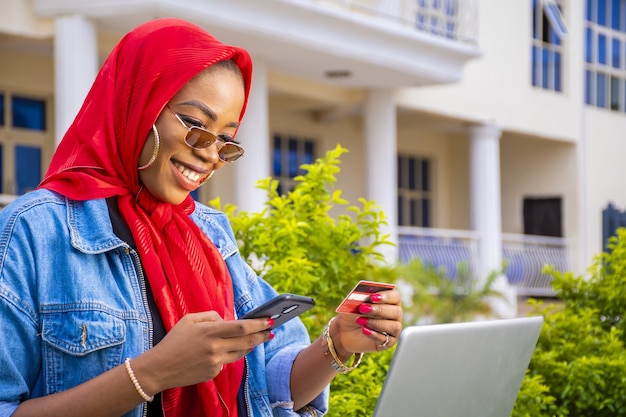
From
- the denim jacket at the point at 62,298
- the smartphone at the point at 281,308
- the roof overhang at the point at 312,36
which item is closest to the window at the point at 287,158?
the roof overhang at the point at 312,36

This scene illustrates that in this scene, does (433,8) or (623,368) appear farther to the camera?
(433,8)

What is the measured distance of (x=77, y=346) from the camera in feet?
6.11

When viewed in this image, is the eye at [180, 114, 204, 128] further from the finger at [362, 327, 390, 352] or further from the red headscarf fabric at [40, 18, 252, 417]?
the finger at [362, 327, 390, 352]

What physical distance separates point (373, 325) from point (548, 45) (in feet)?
52.7

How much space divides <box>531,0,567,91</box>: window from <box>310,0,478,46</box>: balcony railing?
3.66 meters

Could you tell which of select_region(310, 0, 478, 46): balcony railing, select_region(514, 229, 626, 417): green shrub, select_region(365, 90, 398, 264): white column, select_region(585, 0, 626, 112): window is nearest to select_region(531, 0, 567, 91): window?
select_region(585, 0, 626, 112): window

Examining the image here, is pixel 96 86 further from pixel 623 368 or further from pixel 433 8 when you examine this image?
pixel 433 8

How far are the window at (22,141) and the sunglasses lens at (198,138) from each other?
30.9 ft

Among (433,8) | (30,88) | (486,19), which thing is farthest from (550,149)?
(30,88)

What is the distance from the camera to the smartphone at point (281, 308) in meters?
1.75

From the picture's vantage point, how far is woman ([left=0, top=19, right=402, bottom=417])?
1.79 meters

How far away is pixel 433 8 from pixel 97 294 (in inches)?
450

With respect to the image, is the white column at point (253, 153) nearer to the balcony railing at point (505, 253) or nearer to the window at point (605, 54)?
the balcony railing at point (505, 253)

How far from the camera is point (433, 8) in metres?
12.9
